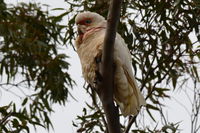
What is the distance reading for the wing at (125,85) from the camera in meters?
2.81

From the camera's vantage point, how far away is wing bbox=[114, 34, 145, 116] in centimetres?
281

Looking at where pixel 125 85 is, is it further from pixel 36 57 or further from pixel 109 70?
pixel 36 57

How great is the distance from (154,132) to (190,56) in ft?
1.82

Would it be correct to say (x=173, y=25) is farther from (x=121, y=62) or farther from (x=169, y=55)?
(x=121, y=62)

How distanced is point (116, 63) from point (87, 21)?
1.48 ft

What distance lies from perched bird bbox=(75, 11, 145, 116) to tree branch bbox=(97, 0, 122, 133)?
10 centimetres

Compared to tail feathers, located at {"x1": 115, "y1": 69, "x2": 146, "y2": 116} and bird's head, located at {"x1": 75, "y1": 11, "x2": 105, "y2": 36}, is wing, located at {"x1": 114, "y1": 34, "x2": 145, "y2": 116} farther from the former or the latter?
bird's head, located at {"x1": 75, "y1": 11, "x2": 105, "y2": 36}

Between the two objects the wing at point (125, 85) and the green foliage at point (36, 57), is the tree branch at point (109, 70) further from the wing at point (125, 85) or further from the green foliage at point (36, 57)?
the green foliage at point (36, 57)

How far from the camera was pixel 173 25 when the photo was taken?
378cm

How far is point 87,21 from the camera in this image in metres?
3.14

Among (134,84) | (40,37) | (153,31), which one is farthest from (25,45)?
(134,84)

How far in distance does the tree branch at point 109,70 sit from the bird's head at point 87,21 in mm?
528

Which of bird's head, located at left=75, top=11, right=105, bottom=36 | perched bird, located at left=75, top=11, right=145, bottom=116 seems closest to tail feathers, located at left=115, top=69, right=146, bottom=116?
perched bird, located at left=75, top=11, right=145, bottom=116

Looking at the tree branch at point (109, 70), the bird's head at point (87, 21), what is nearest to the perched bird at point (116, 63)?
the bird's head at point (87, 21)
